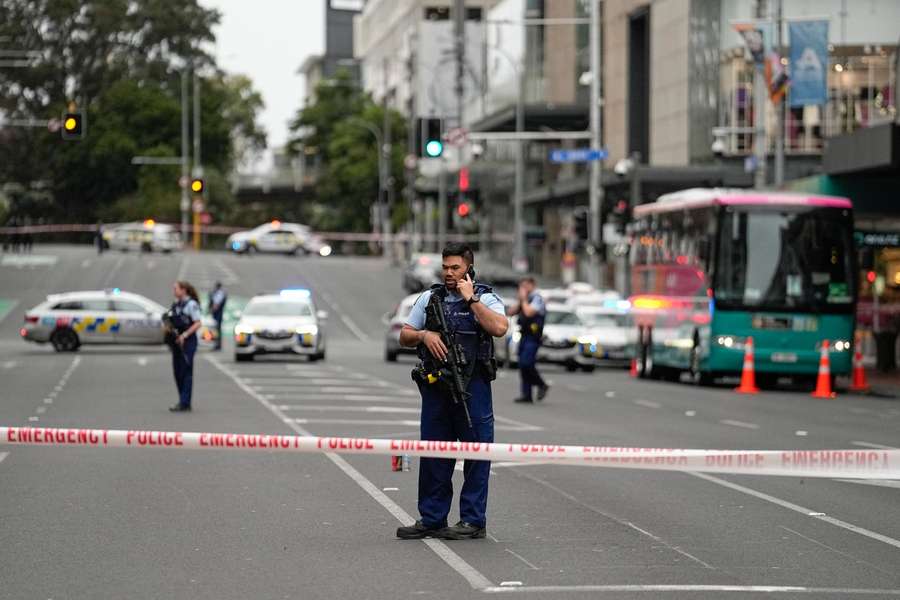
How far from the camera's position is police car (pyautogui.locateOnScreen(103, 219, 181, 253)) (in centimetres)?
9200

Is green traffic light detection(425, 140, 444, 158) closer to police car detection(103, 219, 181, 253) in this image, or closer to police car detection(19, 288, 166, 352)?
police car detection(19, 288, 166, 352)

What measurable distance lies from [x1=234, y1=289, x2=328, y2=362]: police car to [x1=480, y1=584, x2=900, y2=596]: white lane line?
29982 mm

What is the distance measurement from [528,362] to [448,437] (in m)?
14.2

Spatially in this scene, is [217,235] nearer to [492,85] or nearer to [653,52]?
[492,85]

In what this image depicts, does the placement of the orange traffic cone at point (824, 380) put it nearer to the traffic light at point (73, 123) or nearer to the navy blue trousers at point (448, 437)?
the traffic light at point (73, 123)

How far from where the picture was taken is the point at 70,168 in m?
116

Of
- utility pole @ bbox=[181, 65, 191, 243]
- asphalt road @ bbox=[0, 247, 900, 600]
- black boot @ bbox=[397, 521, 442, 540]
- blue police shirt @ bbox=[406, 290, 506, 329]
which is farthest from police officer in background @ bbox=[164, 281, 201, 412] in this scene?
utility pole @ bbox=[181, 65, 191, 243]

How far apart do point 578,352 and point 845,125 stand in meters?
32.0

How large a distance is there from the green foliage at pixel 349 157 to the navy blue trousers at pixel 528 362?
290ft

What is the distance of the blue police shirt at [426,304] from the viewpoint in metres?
11.0

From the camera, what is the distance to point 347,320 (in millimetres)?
65000

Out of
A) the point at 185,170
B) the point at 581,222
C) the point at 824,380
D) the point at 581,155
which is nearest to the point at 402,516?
the point at 824,380

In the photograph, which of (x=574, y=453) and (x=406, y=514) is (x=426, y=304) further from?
(x=406, y=514)

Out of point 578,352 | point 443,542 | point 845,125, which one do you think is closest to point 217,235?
point 845,125
